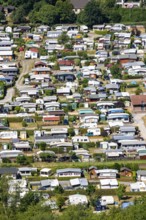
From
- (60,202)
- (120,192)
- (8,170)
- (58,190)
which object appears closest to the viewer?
(60,202)

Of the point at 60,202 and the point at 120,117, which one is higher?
the point at 120,117

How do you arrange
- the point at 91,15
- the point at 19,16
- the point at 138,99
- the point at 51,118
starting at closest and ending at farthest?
1. the point at 51,118
2. the point at 138,99
3. the point at 91,15
4. the point at 19,16

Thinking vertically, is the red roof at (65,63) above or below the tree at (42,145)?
above

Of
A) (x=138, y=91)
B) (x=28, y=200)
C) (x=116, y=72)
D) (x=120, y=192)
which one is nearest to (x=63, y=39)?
(x=116, y=72)

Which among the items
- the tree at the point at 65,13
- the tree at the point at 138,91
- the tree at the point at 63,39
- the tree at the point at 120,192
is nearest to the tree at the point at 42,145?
the tree at the point at 120,192

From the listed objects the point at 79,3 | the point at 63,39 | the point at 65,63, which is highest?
the point at 79,3

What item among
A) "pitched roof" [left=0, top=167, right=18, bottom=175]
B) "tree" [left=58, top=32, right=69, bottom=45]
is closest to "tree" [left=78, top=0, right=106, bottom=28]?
"tree" [left=58, top=32, right=69, bottom=45]

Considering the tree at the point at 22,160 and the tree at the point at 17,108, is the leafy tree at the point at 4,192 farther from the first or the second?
the tree at the point at 17,108

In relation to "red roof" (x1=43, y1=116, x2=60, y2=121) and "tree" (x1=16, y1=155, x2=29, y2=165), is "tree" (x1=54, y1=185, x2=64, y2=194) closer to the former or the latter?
"tree" (x1=16, y1=155, x2=29, y2=165)

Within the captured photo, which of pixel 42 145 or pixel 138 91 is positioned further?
pixel 138 91

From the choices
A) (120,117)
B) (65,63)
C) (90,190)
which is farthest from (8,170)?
(65,63)

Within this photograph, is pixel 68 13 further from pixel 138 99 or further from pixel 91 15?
pixel 138 99
